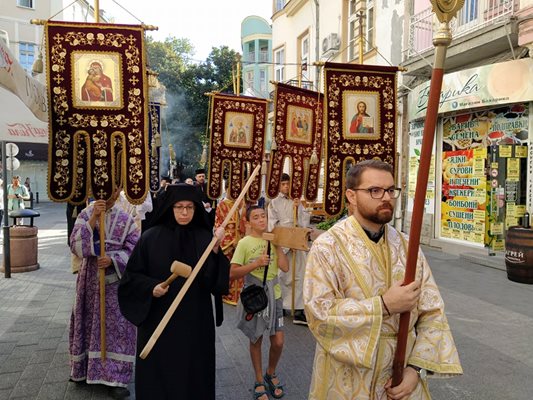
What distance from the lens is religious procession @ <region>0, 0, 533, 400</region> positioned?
2059mm

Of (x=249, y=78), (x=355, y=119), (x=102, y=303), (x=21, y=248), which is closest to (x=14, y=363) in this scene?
(x=102, y=303)

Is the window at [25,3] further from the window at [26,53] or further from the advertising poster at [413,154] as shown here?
the advertising poster at [413,154]

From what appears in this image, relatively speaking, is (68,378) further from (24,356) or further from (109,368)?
(24,356)

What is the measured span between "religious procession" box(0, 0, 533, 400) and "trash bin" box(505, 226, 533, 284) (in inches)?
2.8

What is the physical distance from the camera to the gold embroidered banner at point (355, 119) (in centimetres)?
541

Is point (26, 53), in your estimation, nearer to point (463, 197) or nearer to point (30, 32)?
point (30, 32)

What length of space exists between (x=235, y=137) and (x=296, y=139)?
3.91 feet

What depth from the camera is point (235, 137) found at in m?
7.38

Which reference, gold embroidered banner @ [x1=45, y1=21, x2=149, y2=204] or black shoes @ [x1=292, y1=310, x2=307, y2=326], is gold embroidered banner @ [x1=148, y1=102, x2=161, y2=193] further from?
gold embroidered banner @ [x1=45, y1=21, x2=149, y2=204]

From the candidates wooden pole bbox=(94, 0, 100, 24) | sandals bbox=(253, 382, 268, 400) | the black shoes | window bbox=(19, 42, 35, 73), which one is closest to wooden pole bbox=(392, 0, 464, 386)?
sandals bbox=(253, 382, 268, 400)

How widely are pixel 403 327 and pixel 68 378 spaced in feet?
11.5

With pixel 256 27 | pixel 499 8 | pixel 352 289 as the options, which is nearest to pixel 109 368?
pixel 352 289

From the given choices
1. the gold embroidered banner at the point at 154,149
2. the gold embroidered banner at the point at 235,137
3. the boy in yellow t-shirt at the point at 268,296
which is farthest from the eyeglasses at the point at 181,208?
the gold embroidered banner at the point at 154,149

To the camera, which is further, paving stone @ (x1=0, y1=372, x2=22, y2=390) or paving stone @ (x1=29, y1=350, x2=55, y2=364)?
paving stone @ (x1=29, y1=350, x2=55, y2=364)
